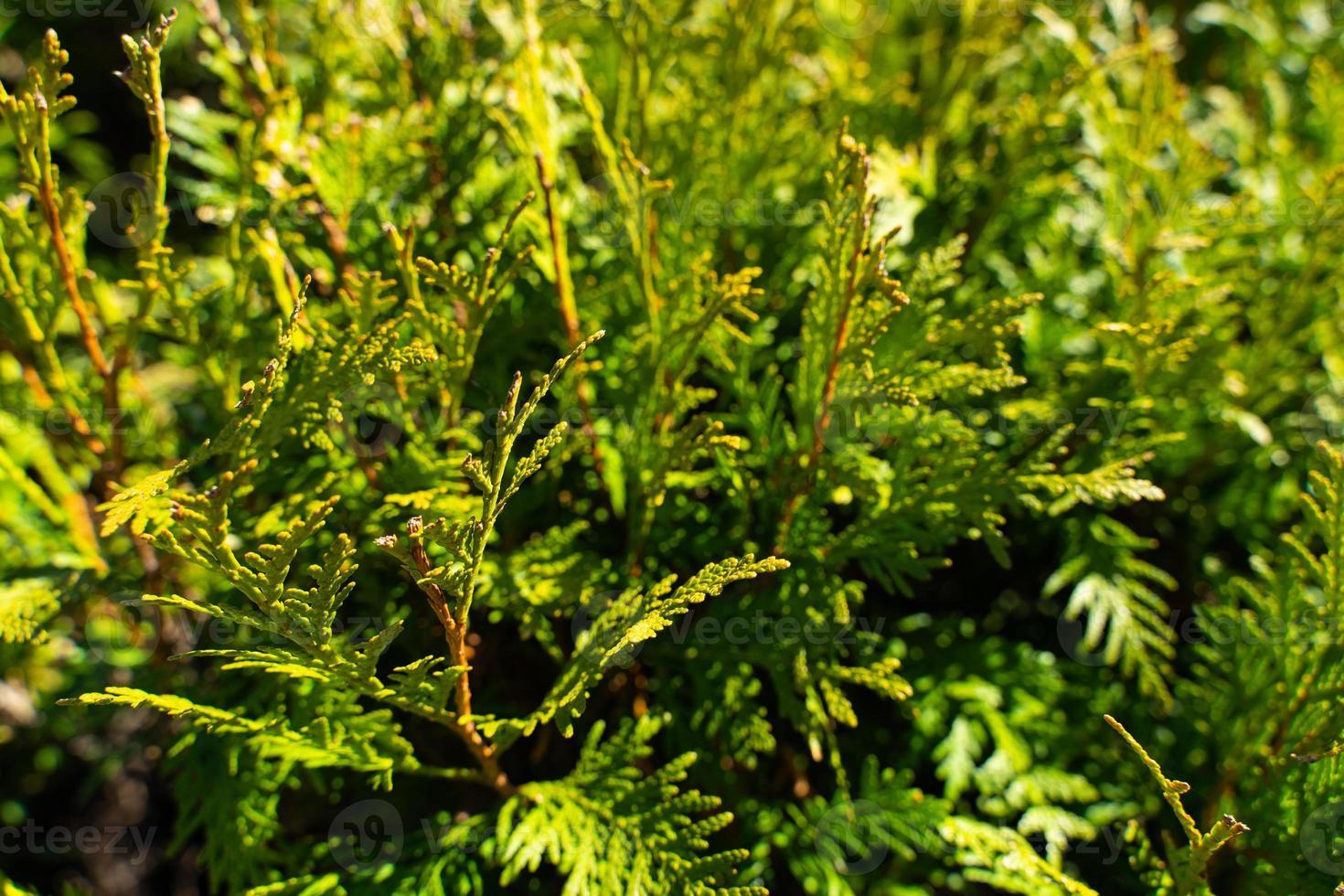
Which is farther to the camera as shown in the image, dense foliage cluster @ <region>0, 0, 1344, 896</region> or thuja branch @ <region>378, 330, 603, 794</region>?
dense foliage cluster @ <region>0, 0, 1344, 896</region>

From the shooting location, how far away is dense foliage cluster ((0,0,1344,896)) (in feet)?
4.40

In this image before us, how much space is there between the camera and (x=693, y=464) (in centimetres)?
164

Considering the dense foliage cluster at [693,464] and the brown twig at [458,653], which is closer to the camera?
the brown twig at [458,653]

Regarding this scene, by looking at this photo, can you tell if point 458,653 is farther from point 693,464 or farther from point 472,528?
point 693,464

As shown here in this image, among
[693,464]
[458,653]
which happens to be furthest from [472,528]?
[693,464]

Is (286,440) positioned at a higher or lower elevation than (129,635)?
Result: higher

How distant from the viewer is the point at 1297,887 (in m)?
1.38

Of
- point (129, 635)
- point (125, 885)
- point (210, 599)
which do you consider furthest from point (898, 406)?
point (125, 885)

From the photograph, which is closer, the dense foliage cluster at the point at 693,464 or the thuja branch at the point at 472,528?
the thuja branch at the point at 472,528

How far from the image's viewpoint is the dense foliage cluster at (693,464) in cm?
134

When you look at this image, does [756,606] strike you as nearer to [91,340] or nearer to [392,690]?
[392,690]

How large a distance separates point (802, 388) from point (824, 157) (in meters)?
0.63

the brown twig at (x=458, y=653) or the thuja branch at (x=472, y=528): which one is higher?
the thuja branch at (x=472, y=528)

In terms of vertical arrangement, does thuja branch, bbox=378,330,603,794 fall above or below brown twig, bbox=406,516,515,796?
above
